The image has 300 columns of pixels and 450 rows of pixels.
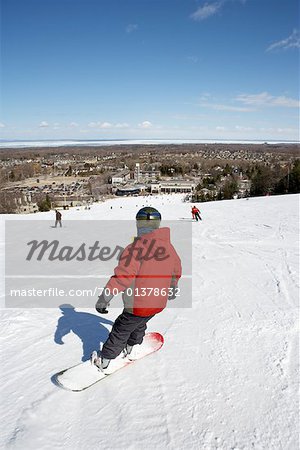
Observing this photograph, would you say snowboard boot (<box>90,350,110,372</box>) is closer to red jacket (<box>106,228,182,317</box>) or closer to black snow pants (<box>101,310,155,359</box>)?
black snow pants (<box>101,310,155,359</box>)

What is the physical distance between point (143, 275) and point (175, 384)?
1200mm

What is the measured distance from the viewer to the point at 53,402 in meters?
2.78

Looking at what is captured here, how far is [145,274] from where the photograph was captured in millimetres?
2674

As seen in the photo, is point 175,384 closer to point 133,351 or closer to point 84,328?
point 133,351

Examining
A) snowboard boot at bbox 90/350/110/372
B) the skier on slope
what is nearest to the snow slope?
snowboard boot at bbox 90/350/110/372

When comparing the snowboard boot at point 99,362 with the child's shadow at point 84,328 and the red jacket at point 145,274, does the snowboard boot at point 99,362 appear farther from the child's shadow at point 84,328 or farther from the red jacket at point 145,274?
the red jacket at point 145,274

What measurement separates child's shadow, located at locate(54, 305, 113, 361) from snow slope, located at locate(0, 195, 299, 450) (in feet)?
0.08

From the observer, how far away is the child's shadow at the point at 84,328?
376 cm

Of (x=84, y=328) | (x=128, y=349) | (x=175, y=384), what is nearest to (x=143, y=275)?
(x=128, y=349)

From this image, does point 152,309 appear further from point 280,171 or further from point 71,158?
point 71,158

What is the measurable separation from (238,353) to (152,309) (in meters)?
1.47

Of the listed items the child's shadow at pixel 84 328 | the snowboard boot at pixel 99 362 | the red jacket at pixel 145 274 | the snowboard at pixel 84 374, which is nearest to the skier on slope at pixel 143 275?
the red jacket at pixel 145 274

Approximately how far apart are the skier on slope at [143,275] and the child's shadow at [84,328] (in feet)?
3.43

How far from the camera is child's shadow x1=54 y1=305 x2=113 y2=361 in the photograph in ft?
12.3
